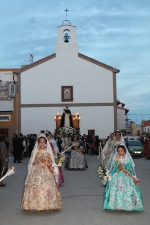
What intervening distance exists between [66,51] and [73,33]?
1.93 metres

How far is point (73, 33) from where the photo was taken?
125 ft

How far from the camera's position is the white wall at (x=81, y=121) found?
37.1 meters

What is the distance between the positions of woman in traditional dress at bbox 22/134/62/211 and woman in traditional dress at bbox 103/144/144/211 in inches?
43.5

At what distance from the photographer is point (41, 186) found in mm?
8008

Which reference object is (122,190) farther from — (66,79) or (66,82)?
(66,79)

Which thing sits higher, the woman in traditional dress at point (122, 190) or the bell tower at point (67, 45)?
the bell tower at point (67, 45)

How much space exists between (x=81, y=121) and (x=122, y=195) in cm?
2940

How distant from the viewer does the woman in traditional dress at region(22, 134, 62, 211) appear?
788cm

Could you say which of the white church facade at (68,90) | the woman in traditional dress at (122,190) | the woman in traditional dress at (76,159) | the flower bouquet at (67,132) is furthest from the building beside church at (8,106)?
the woman in traditional dress at (122,190)

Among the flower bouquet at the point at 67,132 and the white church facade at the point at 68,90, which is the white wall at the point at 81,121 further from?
the flower bouquet at the point at 67,132

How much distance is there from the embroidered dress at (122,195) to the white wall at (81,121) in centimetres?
2914

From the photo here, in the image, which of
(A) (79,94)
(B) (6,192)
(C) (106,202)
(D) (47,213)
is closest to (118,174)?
(C) (106,202)

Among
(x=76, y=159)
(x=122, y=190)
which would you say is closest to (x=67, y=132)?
(x=76, y=159)

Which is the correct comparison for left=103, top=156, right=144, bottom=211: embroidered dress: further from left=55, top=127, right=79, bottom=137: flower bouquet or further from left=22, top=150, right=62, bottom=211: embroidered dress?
left=55, top=127, right=79, bottom=137: flower bouquet
